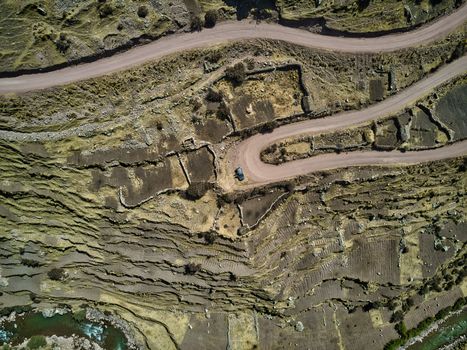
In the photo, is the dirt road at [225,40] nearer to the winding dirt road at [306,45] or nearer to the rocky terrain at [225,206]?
the winding dirt road at [306,45]

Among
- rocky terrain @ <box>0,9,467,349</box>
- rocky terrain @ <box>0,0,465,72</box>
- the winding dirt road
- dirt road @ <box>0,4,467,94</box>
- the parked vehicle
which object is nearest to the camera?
rocky terrain @ <box>0,0,465,72</box>

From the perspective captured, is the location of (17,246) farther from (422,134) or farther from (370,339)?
(422,134)

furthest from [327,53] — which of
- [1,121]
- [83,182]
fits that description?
[1,121]

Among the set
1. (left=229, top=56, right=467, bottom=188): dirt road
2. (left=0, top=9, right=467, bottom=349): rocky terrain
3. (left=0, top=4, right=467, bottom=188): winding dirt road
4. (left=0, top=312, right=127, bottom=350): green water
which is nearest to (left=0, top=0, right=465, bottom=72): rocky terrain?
(left=0, top=4, right=467, bottom=188): winding dirt road

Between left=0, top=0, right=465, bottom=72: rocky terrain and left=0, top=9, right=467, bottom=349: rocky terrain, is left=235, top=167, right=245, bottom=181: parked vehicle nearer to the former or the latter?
left=0, top=9, right=467, bottom=349: rocky terrain

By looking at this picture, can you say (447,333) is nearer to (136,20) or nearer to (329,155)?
(329,155)

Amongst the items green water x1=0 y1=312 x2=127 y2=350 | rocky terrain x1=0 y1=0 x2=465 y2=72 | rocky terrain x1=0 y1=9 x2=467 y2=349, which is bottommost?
green water x1=0 y1=312 x2=127 y2=350
